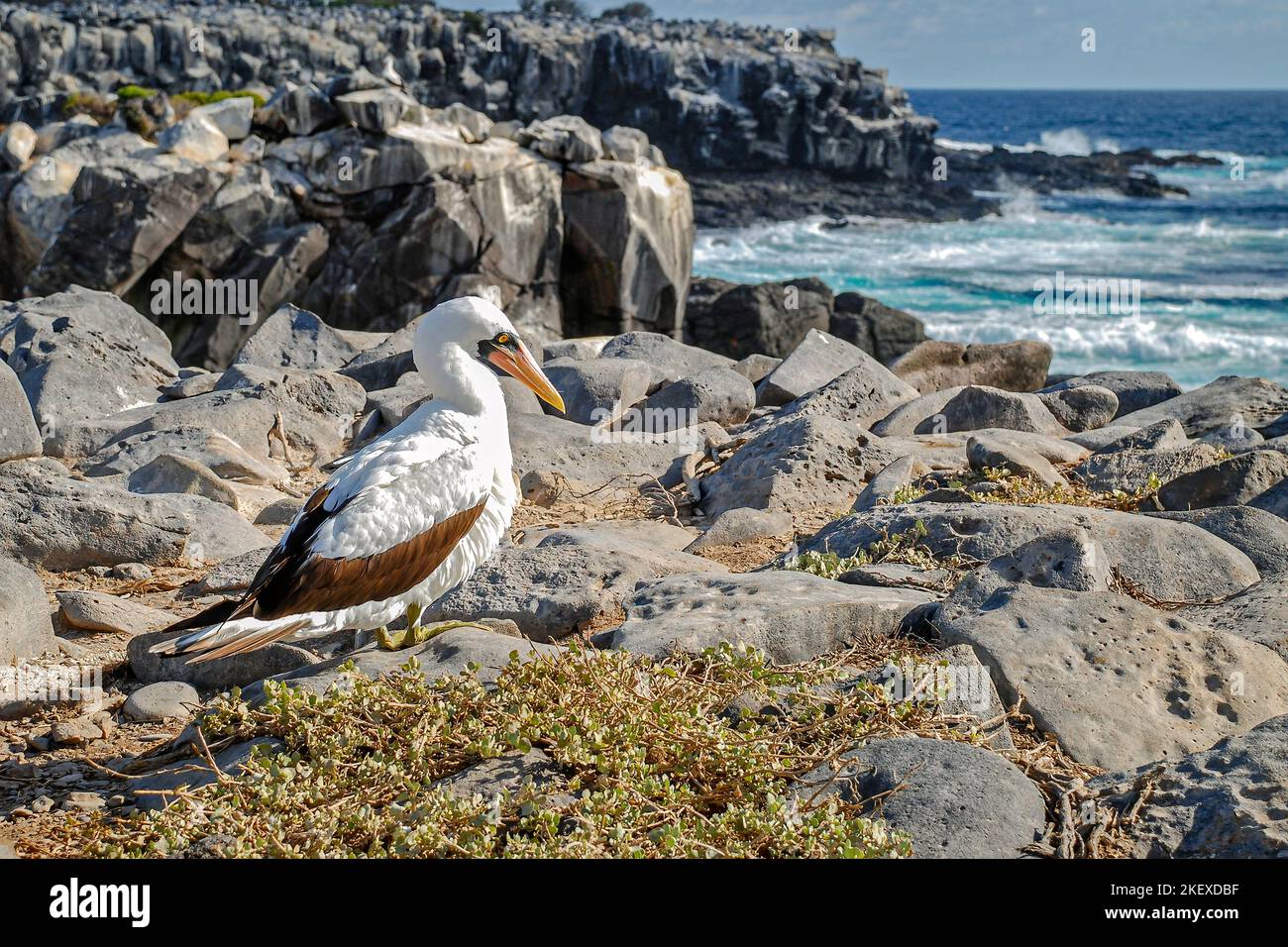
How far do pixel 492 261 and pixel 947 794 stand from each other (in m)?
18.2

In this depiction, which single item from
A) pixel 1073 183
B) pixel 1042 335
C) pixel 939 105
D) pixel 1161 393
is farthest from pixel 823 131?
pixel 939 105

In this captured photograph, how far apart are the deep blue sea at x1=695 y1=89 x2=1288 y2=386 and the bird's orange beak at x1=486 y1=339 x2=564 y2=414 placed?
76.7 feet

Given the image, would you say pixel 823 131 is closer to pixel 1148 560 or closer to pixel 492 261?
pixel 492 261

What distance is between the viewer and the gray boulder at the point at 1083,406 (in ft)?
34.9

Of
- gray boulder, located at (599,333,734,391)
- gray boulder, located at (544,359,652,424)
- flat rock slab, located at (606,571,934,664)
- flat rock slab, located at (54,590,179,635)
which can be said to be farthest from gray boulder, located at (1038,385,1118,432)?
flat rock slab, located at (54,590,179,635)

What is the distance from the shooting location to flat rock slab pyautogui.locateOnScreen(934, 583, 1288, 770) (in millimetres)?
4309

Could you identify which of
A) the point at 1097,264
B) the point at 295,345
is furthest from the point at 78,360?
the point at 1097,264

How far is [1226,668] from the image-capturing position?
454cm

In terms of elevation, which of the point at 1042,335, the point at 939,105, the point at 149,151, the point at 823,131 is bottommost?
the point at 1042,335

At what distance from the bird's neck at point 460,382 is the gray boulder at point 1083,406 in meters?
6.69

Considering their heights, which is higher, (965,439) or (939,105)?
(939,105)

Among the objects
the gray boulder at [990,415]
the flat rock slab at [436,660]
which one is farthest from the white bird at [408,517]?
the gray boulder at [990,415]

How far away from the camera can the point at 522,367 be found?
5617mm

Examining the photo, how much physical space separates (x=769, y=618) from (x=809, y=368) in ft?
23.1
